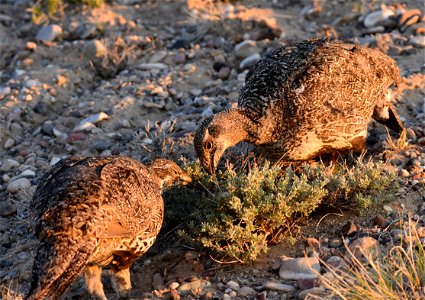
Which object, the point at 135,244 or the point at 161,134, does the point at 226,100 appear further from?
the point at 135,244

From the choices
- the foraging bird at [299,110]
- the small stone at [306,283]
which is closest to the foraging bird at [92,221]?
the foraging bird at [299,110]

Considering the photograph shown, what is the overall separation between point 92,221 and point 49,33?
6.10 m

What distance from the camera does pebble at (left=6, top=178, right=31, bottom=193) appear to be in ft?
23.6

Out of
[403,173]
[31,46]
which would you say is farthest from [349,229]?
[31,46]

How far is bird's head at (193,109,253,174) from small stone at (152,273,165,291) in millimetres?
1115

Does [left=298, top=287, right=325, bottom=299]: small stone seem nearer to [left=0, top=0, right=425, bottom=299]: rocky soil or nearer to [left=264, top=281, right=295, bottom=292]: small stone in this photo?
[left=0, top=0, right=425, bottom=299]: rocky soil

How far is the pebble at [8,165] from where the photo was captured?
7.69 metres

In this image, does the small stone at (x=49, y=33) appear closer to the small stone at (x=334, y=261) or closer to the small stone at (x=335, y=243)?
the small stone at (x=335, y=243)

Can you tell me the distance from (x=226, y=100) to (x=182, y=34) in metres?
2.29

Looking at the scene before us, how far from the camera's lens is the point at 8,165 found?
7.71 meters

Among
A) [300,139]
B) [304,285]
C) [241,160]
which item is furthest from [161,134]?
[304,285]

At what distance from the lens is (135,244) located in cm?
530

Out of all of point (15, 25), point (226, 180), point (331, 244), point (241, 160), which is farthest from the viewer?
point (15, 25)

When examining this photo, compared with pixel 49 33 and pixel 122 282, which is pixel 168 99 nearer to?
pixel 49 33
